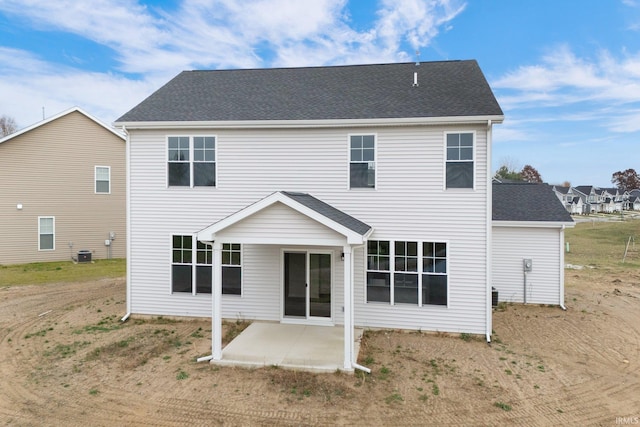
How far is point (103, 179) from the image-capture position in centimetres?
2106

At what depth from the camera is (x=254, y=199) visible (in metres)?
10.4

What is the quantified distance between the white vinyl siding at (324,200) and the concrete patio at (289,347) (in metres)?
0.73

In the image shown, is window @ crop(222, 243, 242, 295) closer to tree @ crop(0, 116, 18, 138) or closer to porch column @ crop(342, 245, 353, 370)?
porch column @ crop(342, 245, 353, 370)

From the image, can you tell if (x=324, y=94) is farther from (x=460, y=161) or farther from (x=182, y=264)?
(x=182, y=264)

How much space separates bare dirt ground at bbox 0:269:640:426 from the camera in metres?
5.93

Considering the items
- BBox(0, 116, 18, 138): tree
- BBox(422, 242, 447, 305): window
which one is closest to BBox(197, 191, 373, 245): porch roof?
BBox(422, 242, 447, 305): window

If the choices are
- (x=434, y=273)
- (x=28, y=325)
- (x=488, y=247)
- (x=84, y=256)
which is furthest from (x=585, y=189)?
(x=28, y=325)

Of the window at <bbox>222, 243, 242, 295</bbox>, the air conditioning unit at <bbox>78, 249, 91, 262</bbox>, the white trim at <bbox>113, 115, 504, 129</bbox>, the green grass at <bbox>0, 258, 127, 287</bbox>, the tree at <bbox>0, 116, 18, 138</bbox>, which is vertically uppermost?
the tree at <bbox>0, 116, 18, 138</bbox>

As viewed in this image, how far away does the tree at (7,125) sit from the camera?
51059 millimetres

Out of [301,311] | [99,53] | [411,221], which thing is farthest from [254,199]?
[99,53]

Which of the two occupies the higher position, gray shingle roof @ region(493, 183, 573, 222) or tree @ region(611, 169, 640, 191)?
tree @ region(611, 169, 640, 191)

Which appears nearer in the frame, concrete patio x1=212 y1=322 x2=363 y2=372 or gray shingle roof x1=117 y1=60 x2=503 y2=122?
concrete patio x1=212 y1=322 x2=363 y2=372

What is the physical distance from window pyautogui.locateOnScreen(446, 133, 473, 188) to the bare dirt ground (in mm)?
3931

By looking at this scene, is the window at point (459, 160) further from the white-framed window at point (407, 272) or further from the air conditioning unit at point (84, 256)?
the air conditioning unit at point (84, 256)
